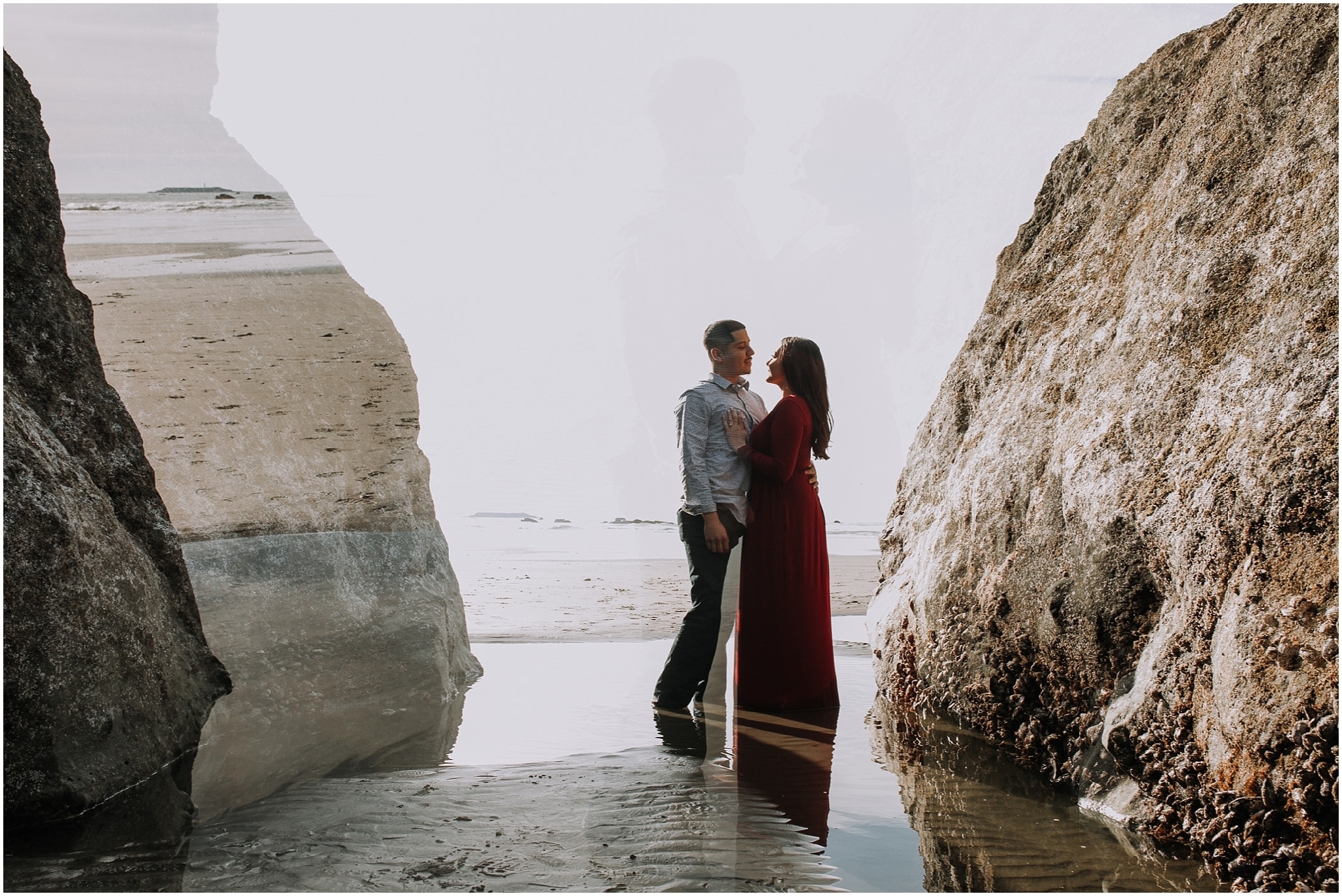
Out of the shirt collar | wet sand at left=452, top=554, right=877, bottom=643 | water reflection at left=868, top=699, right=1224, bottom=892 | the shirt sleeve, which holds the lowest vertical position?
wet sand at left=452, top=554, right=877, bottom=643

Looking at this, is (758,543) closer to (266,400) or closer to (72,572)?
(72,572)

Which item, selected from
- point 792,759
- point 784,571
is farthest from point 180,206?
point 792,759

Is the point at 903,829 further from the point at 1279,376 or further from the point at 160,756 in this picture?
the point at 160,756

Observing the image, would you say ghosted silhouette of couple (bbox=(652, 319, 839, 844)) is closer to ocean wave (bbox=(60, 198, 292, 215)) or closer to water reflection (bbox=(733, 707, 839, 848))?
water reflection (bbox=(733, 707, 839, 848))

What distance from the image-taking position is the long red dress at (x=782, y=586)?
500 cm

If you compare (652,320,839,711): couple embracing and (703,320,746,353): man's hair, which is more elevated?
(703,320,746,353): man's hair

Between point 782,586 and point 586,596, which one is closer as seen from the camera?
point 782,586

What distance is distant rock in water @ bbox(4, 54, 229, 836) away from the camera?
3.24 metres

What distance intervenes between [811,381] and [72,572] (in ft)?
11.0

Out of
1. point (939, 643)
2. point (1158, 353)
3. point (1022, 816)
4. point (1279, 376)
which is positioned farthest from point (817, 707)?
point (1279, 376)

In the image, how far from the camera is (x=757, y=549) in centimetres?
506

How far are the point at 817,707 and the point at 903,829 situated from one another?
74.1 inches

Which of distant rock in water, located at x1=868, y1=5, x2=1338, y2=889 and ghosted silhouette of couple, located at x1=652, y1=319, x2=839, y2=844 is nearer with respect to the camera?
distant rock in water, located at x1=868, y1=5, x2=1338, y2=889

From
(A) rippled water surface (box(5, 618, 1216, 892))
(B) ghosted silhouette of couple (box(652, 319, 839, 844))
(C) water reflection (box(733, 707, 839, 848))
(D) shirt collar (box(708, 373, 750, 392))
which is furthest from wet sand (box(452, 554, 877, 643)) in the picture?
(A) rippled water surface (box(5, 618, 1216, 892))
